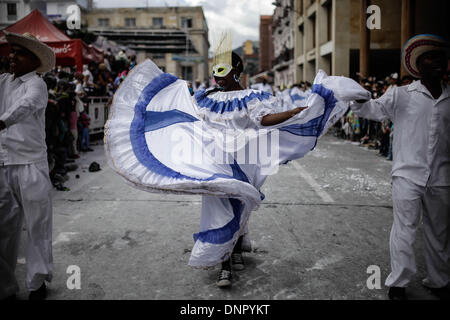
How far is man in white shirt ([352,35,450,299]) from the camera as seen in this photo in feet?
9.95

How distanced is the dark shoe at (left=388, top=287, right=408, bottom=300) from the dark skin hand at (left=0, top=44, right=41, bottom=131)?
10.9 feet

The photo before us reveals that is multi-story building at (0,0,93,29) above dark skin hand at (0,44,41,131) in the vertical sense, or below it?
above

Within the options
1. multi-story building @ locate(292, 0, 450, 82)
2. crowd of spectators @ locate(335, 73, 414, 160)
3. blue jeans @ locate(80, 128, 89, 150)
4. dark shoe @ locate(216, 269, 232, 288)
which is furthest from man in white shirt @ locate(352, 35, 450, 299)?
multi-story building @ locate(292, 0, 450, 82)

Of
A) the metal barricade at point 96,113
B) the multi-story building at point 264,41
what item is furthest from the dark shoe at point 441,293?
the multi-story building at point 264,41

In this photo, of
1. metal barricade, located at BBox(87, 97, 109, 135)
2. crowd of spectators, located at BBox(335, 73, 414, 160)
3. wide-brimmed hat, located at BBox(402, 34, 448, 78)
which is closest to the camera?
wide-brimmed hat, located at BBox(402, 34, 448, 78)

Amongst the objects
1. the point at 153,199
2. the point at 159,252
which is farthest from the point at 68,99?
the point at 159,252

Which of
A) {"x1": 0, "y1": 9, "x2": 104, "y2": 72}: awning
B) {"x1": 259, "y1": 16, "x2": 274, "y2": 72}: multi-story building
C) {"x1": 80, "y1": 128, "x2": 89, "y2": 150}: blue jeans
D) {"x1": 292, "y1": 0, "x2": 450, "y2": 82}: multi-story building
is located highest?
{"x1": 259, "y1": 16, "x2": 274, "y2": 72}: multi-story building

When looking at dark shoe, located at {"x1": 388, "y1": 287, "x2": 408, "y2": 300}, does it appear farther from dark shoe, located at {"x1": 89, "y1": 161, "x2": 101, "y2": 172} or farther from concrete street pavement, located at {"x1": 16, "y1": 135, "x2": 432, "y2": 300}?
dark shoe, located at {"x1": 89, "y1": 161, "x2": 101, "y2": 172}

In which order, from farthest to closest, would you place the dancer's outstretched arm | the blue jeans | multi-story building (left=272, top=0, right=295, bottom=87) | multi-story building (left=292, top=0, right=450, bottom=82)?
multi-story building (left=272, top=0, right=295, bottom=87) → multi-story building (left=292, top=0, right=450, bottom=82) → the blue jeans → the dancer's outstretched arm

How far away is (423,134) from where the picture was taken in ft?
9.99

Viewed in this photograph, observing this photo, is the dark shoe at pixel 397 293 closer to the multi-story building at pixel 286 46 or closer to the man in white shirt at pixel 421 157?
the man in white shirt at pixel 421 157

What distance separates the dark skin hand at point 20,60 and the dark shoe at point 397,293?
3335 mm
